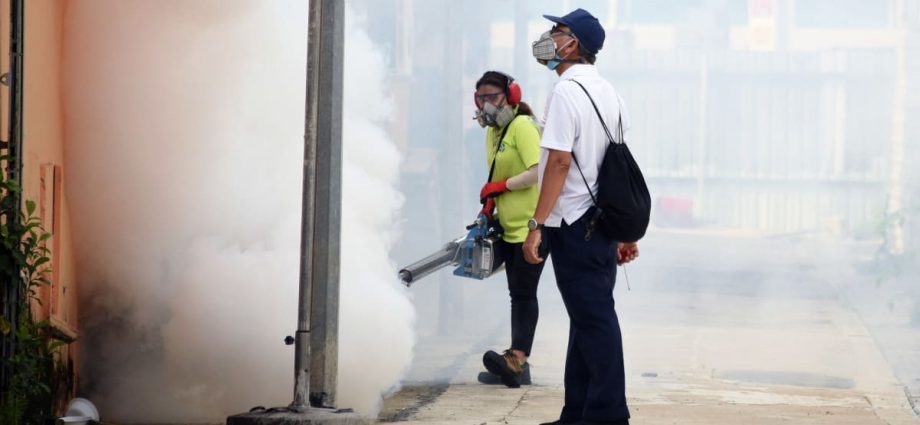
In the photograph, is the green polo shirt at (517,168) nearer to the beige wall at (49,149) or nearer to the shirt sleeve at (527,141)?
the shirt sleeve at (527,141)

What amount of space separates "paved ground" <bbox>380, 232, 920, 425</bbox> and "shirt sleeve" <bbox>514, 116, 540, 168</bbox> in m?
1.11

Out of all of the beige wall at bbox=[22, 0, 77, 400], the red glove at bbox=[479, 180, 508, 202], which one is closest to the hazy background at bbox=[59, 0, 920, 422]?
the beige wall at bbox=[22, 0, 77, 400]

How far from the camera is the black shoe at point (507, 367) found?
7.43 meters

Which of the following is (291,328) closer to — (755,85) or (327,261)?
(327,261)

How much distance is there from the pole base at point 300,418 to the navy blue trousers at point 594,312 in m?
0.89

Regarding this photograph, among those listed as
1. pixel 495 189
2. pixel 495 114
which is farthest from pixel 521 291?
pixel 495 114

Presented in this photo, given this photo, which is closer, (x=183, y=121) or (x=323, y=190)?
(x=323, y=190)

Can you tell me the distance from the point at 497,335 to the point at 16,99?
660 cm

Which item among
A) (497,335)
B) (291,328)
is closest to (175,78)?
(291,328)

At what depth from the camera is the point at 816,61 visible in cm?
2438

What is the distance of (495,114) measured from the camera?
7.23 m

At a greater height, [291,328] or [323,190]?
[323,190]

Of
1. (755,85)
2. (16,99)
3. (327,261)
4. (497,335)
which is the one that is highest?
(755,85)

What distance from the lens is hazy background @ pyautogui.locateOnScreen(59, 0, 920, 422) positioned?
21.4 ft
